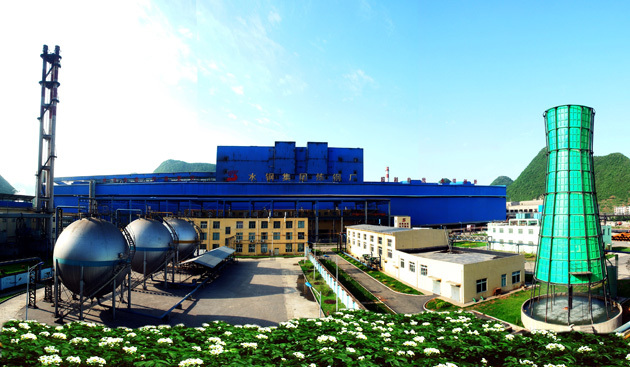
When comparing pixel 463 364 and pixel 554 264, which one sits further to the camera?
pixel 554 264

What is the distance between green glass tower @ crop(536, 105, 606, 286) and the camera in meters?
21.8

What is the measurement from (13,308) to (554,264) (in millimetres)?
41856

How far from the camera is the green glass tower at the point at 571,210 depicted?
21.8m

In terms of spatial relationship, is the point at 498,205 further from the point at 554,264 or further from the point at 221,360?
the point at 221,360

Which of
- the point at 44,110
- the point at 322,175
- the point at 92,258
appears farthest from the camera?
the point at 322,175

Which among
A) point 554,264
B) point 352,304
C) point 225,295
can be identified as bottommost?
point 225,295

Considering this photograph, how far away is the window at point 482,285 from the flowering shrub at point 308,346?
1762 cm

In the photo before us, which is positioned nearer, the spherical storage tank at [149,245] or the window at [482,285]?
the window at [482,285]

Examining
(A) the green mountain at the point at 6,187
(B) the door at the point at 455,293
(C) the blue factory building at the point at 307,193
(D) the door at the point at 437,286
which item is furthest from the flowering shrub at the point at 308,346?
(A) the green mountain at the point at 6,187

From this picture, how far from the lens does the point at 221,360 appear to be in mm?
7680

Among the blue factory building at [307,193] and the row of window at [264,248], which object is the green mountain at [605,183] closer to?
the blue factory building at [307,193]

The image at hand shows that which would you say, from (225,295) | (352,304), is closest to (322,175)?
(225,295)

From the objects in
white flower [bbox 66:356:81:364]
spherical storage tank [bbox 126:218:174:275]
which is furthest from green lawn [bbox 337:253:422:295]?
white flower [bbox 66:356:81:364]

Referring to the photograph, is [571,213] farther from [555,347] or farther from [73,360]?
[73,360]
